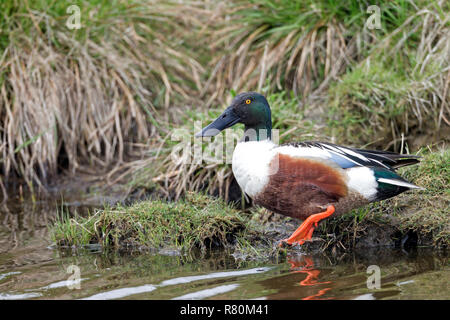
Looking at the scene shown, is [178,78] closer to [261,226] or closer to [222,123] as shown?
[222,123]

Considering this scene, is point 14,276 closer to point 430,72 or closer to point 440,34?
point 430,72

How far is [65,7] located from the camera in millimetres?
6277

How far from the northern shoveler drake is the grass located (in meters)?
0.39

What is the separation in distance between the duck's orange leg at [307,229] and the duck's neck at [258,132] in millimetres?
623

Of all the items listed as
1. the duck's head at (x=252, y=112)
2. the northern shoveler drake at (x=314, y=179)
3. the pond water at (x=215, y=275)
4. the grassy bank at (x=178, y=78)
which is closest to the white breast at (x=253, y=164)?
the northern shoveler drake at (x=314, y=179)

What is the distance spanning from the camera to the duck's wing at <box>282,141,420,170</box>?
12.0 ft

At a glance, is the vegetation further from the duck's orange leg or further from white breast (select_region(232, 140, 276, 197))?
the duck's orange leg

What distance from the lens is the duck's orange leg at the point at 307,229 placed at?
3641 millimetres

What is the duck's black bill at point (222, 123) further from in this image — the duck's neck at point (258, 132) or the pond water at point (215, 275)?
the pond water at point (215, 275)

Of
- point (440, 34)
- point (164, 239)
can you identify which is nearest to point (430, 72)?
point (440, 34)

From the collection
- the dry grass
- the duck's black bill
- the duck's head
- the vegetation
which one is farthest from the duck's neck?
the dry grass

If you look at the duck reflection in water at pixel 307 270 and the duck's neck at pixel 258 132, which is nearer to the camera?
the duck reflection in water at pixel 307 270

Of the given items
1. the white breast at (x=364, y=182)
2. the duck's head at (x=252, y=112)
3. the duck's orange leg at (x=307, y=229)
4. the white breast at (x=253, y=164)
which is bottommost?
the duck's orange leg at (x=307, y=229)
